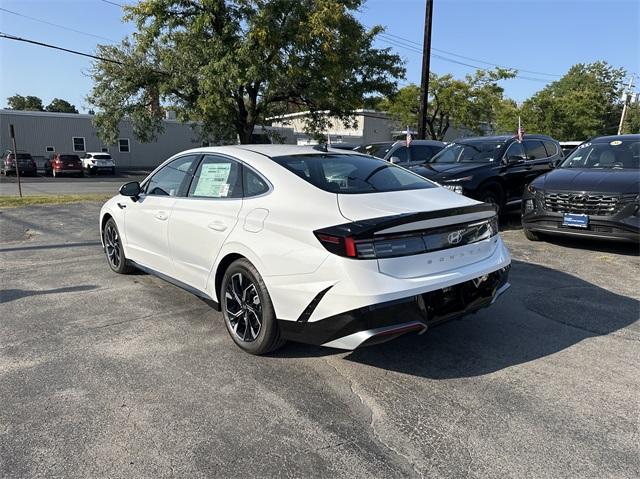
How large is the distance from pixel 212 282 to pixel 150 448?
158cm

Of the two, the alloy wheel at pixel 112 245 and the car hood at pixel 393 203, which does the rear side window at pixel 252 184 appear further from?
the alloy wheel at pixel 112 245

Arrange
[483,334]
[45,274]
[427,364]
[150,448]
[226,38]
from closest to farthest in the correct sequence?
[150,448], [427,364], [483,334], [45,274], [226,38]

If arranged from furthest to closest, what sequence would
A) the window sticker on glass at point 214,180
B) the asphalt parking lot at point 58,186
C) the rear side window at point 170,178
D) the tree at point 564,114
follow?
the tree at point 564,114, the asphalt parking lot at point 58,186, the rear side window at point 170,178, the window sticker on glass at point 214,180

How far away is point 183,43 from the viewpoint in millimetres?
17609

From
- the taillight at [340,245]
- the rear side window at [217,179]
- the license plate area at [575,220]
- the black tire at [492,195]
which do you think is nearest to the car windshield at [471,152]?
the black tire at [492,195]

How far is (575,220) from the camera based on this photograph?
663cm

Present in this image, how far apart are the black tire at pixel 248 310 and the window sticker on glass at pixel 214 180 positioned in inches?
28.6

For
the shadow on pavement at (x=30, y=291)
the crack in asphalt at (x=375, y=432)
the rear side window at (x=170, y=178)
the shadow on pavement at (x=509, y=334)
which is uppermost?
the rear side window at (x=170, y=178)

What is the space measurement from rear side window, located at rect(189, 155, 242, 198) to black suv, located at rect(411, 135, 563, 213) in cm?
515

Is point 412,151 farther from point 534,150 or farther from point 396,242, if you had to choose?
point 396,242

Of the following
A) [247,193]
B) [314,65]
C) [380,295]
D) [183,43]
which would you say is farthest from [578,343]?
[183,43]

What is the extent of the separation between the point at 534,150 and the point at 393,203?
787 cm

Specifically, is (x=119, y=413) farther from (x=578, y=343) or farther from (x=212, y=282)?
(x=578, y=343)

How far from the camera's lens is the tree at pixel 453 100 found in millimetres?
36625
